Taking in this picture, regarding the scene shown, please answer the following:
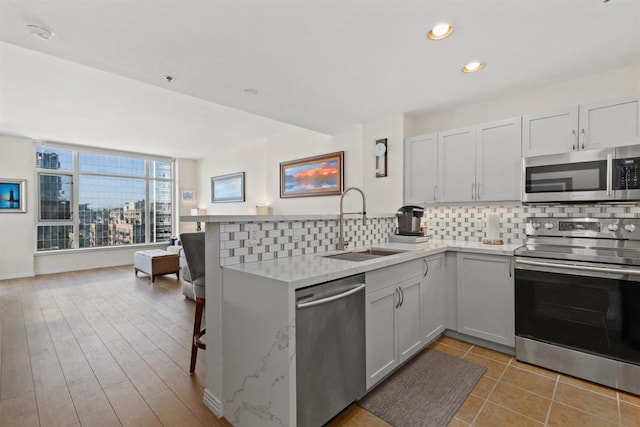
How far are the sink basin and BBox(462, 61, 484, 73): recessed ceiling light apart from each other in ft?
5.59

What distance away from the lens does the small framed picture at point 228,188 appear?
683 centimetres

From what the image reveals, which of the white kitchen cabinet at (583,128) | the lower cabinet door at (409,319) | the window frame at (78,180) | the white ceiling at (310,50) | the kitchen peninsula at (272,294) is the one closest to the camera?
the kitchen peninsula at (272,294)

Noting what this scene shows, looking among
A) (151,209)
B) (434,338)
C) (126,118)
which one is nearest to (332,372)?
(434,338)

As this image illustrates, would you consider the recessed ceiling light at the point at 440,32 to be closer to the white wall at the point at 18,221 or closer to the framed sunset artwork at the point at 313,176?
the framed sunset artwork at the point at 313,176

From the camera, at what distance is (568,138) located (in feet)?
8.13

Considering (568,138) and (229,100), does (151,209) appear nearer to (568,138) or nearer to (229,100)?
(229,100)

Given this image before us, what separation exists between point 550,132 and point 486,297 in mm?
1554

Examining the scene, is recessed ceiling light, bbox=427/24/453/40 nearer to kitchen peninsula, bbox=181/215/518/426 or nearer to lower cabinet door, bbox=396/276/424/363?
kitchen peninsula, bbox=181/215/518/426

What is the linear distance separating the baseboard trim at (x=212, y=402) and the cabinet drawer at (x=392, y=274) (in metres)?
1.15

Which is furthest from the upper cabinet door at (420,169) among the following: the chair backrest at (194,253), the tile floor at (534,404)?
the chair backrest at (194,253)

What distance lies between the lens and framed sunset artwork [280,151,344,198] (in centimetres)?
464

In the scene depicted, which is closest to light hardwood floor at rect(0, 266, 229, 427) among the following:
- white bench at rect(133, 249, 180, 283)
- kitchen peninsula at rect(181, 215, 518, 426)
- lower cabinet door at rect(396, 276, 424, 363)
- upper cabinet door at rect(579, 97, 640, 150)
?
kitchen peninsula at rect(181, 215, 518, 426)

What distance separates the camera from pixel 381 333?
6.34 feet

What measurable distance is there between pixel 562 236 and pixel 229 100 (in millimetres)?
3538
